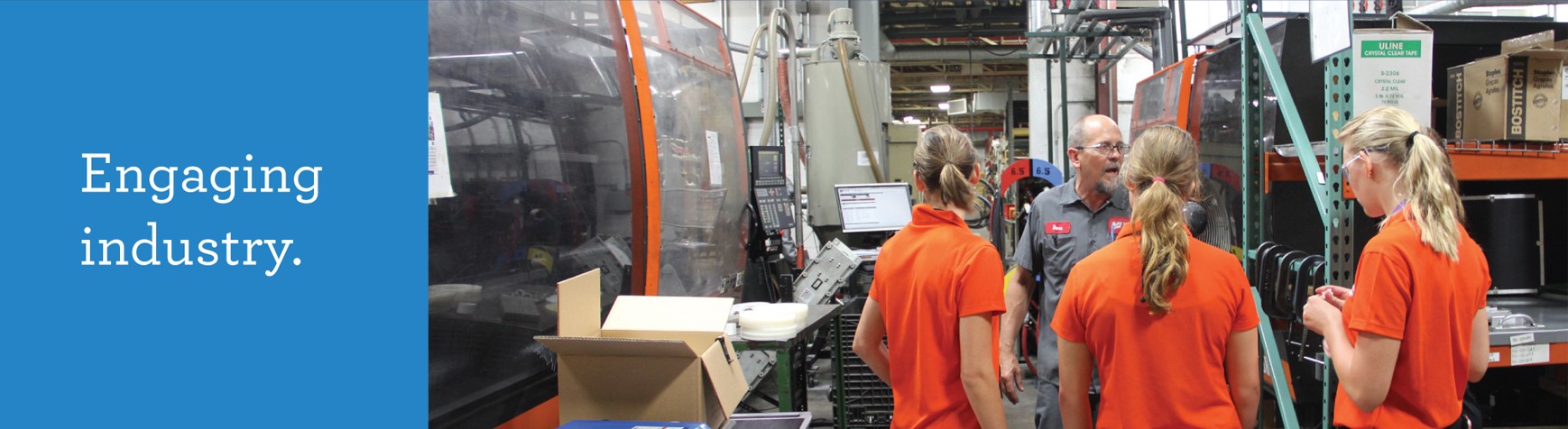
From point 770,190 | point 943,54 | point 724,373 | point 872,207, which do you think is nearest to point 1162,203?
point 724,373

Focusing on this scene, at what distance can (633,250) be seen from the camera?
2.96 meters

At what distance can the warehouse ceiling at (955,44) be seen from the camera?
1188 centimetres

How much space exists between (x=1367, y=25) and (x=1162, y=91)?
35.9 inches

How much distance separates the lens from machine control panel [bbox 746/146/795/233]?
4.56 metres

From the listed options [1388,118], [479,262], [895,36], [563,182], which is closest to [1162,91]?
[1388,118]

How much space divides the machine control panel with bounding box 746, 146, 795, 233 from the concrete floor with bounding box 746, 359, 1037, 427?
2.98ft

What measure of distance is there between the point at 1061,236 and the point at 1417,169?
92 centimetres

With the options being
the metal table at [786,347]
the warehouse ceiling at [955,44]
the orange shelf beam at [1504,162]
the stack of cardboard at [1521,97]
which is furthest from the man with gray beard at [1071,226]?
the warehouse ceiling at [955,44]

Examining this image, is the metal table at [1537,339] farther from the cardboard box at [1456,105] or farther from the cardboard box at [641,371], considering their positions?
the cardboard box at [641,371]

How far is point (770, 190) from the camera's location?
4.72m

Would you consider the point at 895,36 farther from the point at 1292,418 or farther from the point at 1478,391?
the point at 1292,418

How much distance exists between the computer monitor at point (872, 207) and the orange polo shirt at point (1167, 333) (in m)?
3.74

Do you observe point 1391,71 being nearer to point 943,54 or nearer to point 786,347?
point 786,347

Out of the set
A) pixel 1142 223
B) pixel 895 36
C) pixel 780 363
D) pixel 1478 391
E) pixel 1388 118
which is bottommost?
pixel 1478 391
